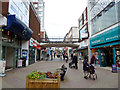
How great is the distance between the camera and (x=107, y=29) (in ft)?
39.6

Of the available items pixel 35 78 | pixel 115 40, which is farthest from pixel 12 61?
pixel 115 40

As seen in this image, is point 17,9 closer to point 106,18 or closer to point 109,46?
point 106,18

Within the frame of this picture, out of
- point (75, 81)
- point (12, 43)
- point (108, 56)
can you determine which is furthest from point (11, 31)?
point (108, 56)

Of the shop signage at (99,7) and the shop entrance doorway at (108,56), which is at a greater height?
the shop signage at (99,7)

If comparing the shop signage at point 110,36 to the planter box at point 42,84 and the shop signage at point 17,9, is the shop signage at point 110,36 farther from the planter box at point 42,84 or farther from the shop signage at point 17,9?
the shop signage at point 17,9

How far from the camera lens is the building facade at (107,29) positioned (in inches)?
413

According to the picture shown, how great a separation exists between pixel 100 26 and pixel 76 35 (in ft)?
90.4

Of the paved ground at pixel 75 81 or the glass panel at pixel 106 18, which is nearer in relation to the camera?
the paved ground at pixel 75 81

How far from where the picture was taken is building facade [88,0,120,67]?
1049cm

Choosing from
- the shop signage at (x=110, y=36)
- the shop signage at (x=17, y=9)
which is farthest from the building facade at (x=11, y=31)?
the shop signage at (x=110, y=36)

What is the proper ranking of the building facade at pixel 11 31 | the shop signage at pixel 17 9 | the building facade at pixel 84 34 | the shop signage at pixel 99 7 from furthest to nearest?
the building facade at pixel 84 34 < the shop signage at pixel 99 7 < the shop signage at pixel 17 9 < the building facade at pixel 11 31

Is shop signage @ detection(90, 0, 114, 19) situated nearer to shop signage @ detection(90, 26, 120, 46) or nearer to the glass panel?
the glass panel

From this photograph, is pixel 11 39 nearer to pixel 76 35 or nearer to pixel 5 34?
pixel 5 34

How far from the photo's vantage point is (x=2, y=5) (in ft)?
26.3
